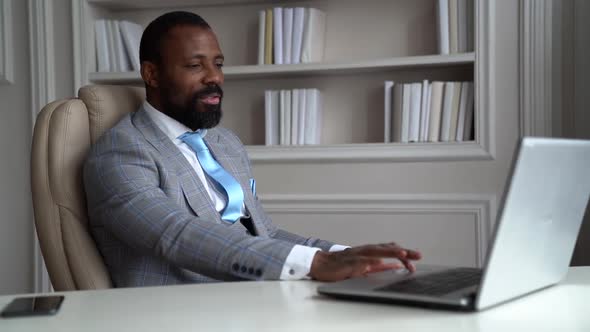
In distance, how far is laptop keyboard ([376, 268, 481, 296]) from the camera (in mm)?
912

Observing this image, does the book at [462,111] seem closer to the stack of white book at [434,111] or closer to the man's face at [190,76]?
the stack of white book at [434,111]

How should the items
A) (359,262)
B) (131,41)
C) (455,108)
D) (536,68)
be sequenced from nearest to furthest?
(359,262)
(536,68)
(455,108)
(131,41)

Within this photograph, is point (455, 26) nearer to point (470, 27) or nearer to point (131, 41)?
point (470, 27)

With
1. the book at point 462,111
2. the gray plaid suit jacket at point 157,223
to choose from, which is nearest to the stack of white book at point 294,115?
the book at point 462,111

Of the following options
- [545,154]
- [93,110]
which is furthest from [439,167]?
[545,154]

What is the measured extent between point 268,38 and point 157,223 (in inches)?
60.9

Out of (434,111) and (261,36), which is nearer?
(434,111)

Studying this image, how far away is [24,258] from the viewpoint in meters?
3.06

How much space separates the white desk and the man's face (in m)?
0.85

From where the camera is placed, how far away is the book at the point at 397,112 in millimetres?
2658

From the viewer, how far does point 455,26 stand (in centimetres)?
260

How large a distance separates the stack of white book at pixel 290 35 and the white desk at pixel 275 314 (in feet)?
6.01

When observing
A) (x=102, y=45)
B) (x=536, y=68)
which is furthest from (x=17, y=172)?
(x=536, y=68)

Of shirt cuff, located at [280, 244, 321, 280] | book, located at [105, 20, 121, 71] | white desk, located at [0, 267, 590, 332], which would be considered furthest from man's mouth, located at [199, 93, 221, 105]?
book, located at [105, 20, 121, 71]
